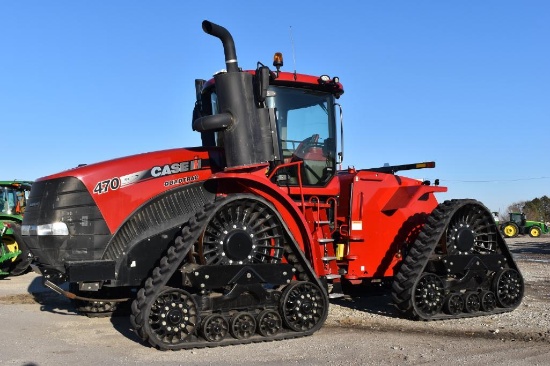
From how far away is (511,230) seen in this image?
158 feet

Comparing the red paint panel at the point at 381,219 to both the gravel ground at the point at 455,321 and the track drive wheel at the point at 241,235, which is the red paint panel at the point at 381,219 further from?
the track drive wheel at the point at 241,235

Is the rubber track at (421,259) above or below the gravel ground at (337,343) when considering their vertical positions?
above

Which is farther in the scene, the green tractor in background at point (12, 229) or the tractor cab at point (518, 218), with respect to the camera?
the tractor cab at point (518, 218)

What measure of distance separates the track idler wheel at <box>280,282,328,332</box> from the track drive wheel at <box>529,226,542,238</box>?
147 ft

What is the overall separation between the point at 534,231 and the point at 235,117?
45.8 meters

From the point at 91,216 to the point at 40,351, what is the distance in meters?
1.56

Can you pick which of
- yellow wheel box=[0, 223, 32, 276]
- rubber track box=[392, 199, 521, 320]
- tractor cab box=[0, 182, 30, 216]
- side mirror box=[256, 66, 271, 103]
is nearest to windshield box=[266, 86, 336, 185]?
side mirror box=[256, 66, 271, 103]

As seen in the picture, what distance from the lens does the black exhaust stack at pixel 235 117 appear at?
7.33m

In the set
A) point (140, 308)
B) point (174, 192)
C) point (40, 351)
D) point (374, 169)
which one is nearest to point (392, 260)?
point (374, 169)

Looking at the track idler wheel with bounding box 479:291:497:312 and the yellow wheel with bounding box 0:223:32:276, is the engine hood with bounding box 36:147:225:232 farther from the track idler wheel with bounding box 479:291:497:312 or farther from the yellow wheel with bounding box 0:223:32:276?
the yellow wheel with bounding box 0:223:32:276

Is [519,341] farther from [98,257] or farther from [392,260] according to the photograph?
[98,257]

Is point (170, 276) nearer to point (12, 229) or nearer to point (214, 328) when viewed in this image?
point (214, 328)

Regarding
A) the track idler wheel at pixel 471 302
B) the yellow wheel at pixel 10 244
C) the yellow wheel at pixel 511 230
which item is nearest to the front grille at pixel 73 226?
the track idler wheel at pixel 471 302

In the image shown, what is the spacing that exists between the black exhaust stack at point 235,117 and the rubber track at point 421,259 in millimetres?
2561
